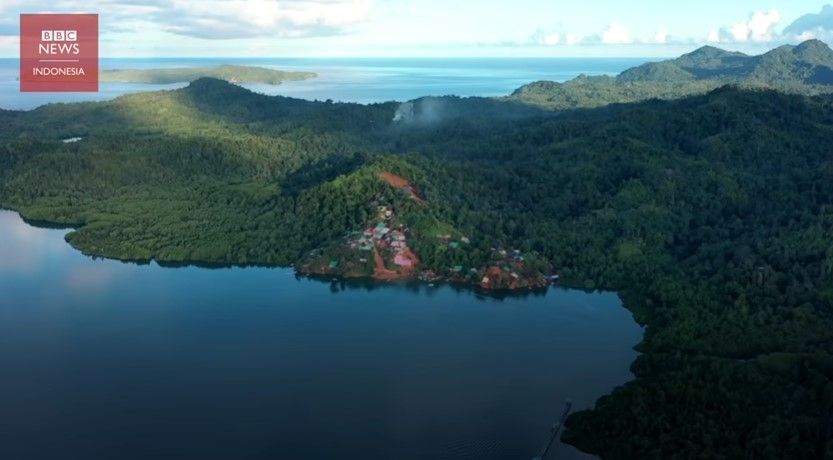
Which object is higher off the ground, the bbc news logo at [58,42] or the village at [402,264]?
the bbc news logo at [58,42]

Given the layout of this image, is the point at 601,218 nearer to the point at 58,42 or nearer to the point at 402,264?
the point at 402,264

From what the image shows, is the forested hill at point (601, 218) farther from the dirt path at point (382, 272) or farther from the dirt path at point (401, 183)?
the dirt path at point (401, 183)

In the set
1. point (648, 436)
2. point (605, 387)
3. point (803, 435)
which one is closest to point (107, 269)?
point (605, 387)

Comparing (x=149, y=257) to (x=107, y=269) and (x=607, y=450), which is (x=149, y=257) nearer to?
(x=107, y=269)

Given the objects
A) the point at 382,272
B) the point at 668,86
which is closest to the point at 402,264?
the point at 382,272

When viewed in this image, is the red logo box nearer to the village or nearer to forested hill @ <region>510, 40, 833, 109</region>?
the village

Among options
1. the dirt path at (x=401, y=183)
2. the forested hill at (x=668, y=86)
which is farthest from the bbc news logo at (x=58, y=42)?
the forested hill at (x=668, y=86)
